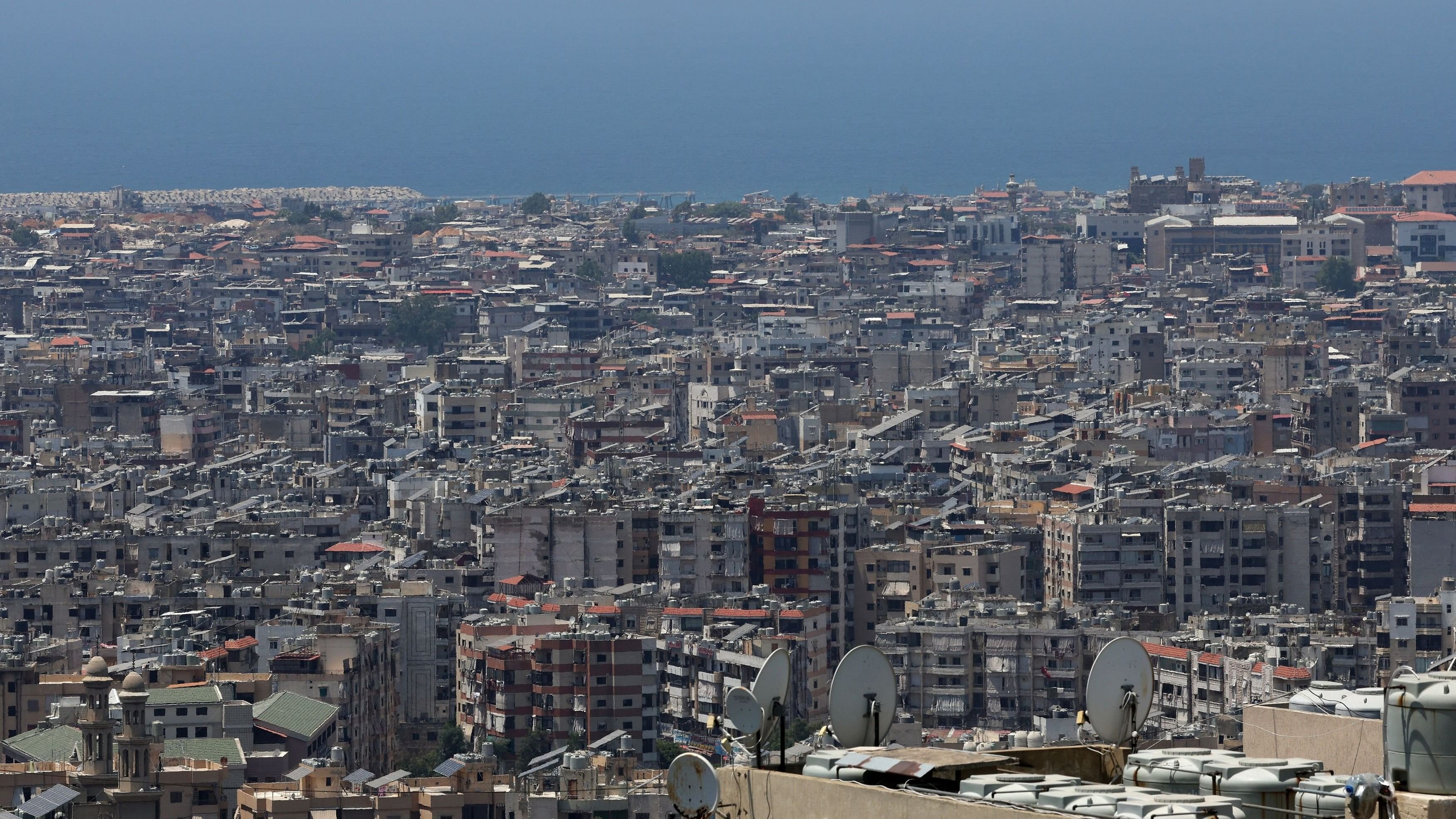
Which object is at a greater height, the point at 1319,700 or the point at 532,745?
the point at 1319,700

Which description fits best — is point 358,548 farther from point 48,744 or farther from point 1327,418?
point 1327,418

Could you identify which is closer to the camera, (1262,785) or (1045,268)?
(1262,785)

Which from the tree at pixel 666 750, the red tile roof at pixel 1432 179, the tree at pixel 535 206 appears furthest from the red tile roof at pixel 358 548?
the tree at pixel 535 206

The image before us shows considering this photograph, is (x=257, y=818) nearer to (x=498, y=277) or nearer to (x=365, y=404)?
(x=365, y=404)

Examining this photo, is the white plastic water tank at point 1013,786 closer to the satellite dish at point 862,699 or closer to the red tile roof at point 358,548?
the satellite dish at point 862,699

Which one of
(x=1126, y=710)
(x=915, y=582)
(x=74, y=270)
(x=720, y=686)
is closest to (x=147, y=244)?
(x=74, y=270)

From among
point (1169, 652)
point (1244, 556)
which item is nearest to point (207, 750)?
point (1169, 652)
